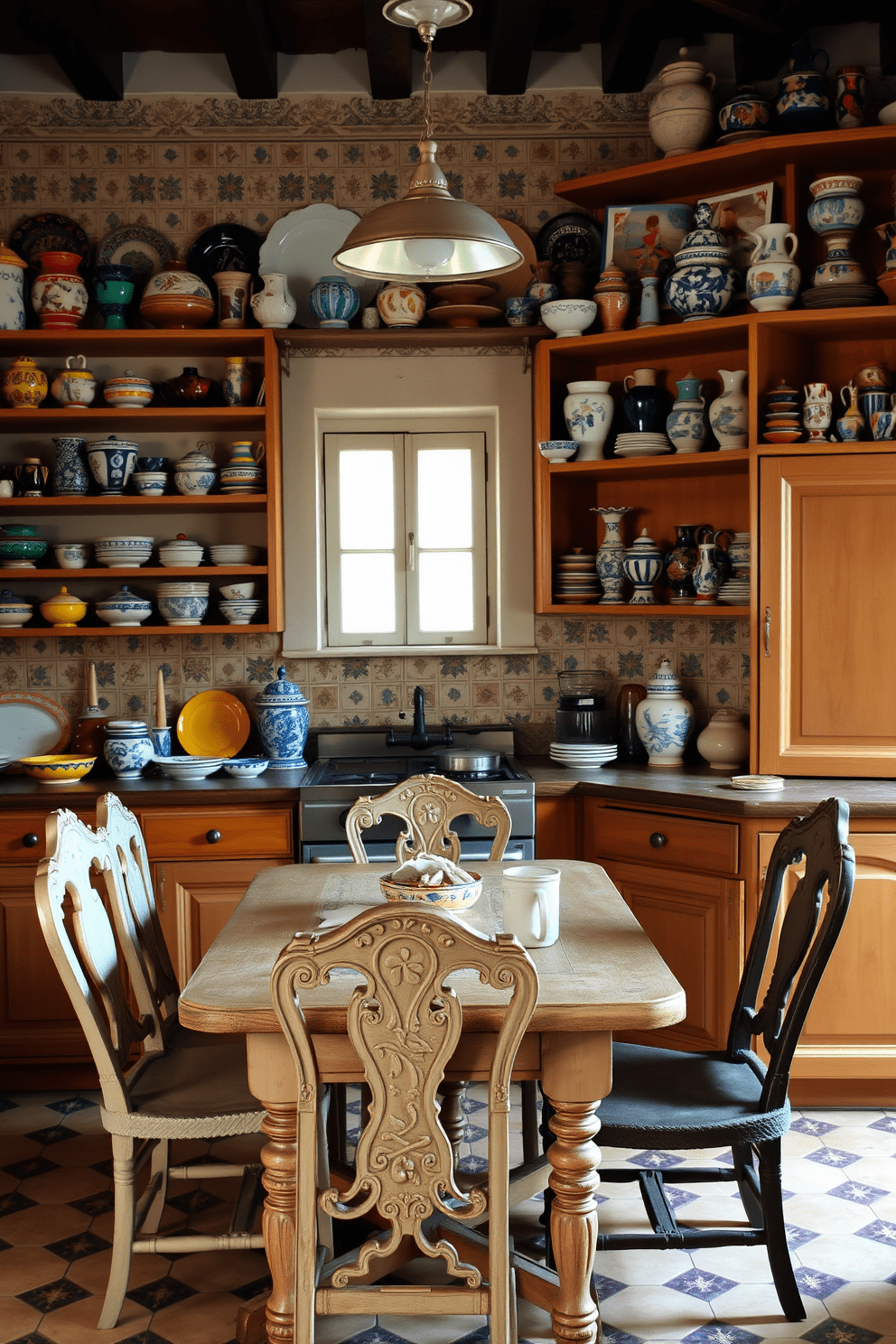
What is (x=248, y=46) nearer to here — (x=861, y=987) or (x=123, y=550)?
(x=123, y=550)

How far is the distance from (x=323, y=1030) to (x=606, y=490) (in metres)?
2.64

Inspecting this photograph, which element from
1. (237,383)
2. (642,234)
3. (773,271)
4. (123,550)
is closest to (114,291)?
(237,383)

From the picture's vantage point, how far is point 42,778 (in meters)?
3.55

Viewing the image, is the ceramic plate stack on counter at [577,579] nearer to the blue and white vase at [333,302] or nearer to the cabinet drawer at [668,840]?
the cabinet drawer at [668,840]

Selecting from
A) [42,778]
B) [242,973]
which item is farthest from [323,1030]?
[42,778]

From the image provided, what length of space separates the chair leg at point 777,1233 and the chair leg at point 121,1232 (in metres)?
1.21

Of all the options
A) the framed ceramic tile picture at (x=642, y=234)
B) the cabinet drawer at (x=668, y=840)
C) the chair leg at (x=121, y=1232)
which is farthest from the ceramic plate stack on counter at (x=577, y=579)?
the chair leg at (x=121, y=1232)

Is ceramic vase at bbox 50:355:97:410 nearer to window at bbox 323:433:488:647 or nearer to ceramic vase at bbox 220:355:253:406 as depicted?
ceramic vase at bbox 220:355:253:406

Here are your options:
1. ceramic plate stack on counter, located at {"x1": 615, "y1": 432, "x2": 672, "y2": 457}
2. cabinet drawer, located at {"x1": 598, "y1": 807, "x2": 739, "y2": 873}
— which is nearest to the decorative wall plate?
cabinet drawer, located at {"x1": 598, "y1": 807, "x2": 739, "y2": 873}

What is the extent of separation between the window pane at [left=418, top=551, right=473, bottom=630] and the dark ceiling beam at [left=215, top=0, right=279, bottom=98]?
1.63m

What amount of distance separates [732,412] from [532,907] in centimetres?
201

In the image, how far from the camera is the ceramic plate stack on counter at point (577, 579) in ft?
12.7

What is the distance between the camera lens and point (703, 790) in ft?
10.8

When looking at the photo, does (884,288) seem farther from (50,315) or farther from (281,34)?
(50,315)
